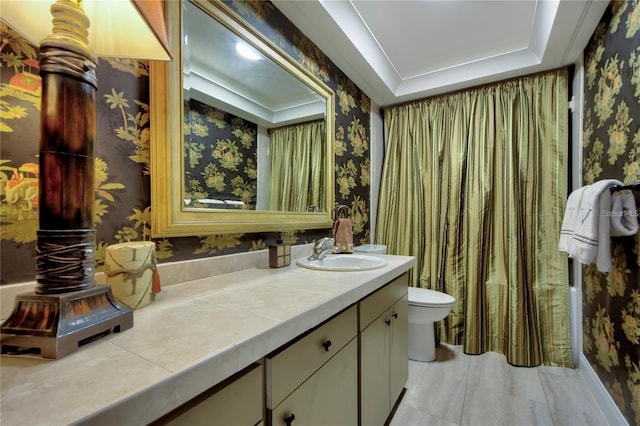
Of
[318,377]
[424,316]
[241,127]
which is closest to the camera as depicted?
[318,377]

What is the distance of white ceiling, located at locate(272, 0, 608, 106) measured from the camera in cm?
161

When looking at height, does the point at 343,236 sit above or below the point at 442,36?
below

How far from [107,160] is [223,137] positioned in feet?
1.52

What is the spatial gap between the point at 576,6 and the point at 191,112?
6.59 feet

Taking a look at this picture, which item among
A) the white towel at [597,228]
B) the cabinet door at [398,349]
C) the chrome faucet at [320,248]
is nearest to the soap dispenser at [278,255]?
the chrome faucet at [320,248]

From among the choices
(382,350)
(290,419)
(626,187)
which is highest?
(626,187)

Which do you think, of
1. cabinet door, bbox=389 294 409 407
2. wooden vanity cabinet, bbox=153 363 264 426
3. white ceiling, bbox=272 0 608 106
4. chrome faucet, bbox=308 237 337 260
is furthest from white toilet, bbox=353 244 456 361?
wooden vanity cabinet, bbox=153 363 264 426

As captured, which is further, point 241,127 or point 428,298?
point 428,298

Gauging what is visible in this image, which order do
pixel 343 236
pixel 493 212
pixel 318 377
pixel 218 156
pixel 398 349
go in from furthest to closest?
pixel 493 212 → pixel 343 236 → pixel 398 349 → pixel 218 156 → pixel 318 377

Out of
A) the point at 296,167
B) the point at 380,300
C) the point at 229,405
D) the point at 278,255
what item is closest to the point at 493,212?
the point at 380,300

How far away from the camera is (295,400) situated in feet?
2.52

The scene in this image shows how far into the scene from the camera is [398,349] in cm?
155

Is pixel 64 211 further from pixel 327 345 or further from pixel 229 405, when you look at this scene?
pixel 327 345

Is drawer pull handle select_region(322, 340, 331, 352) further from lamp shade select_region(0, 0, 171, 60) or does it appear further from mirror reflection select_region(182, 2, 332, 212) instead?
lamp shade select_region(0, 0, 171, 60)
